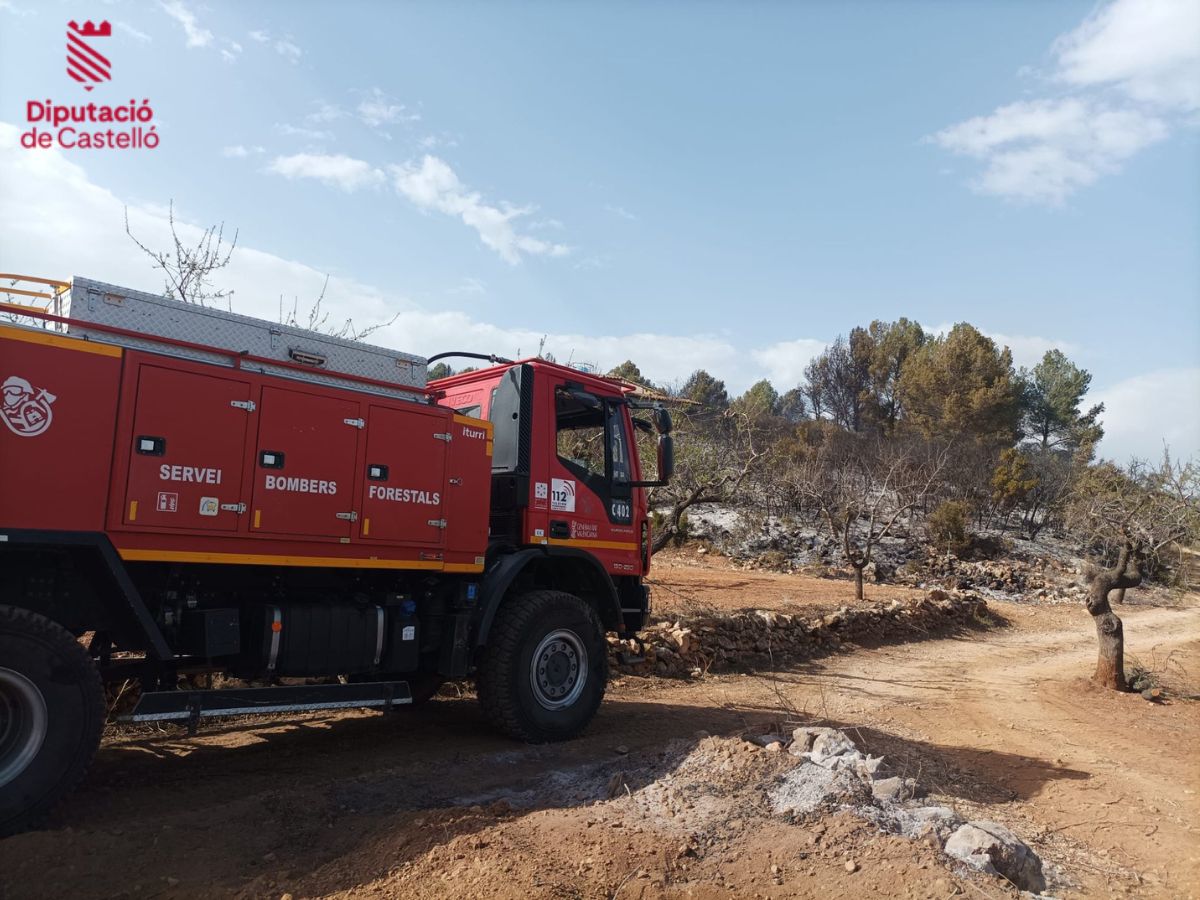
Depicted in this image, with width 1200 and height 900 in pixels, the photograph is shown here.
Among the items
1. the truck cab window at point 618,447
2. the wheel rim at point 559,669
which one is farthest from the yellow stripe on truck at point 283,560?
the truck cab window at point 618,447

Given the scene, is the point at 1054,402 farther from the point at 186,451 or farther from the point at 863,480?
the point at 186,451

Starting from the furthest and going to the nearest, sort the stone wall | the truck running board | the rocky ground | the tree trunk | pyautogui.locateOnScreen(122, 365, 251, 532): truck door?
1. the rocky ground
2. the tree trunk
3. the stone wall
4. the truck running board
5. pyautogui.locateOnScreen(122, 365, 251, 532): truck door

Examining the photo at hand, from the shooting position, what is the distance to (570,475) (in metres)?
7.69

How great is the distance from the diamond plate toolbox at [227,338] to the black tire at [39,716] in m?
1.79

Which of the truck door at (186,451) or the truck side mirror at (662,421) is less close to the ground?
the truck side mirror at (662,421)

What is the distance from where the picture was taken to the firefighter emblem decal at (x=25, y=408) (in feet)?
14.8

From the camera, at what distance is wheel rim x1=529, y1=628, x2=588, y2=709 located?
7125 millimetres

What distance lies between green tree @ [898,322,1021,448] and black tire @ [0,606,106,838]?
39.0 meters

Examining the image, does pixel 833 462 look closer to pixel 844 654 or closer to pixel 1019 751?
pixel 844 654

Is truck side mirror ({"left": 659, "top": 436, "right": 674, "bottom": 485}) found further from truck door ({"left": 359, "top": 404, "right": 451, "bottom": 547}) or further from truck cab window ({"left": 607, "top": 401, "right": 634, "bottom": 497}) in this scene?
truck door ({"left": 359, "top": 404, "right": 451, "bottom": 547})

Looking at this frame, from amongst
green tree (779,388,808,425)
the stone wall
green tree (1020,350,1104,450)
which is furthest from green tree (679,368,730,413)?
the stone wall

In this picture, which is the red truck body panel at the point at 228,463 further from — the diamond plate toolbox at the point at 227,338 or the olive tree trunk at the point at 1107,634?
the olive tree trunk at the point at 1107,634

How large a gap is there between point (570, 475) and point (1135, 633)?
17.5 metres

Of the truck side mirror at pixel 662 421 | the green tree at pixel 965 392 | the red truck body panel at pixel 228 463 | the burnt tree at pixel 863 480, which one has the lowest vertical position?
the red truck body panel at pixel 228 463
